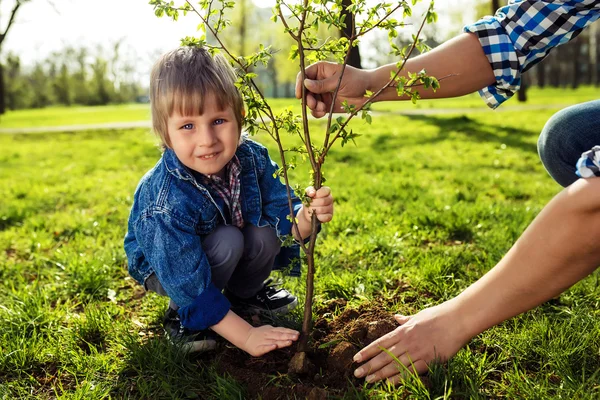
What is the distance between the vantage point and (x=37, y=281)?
120 inches

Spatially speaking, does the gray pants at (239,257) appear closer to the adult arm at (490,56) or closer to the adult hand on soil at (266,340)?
the adult hand on soil at (266,340)

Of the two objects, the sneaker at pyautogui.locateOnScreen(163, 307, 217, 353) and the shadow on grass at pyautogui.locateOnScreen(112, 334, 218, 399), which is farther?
the sneaker at pyautogui.locateOnScreen(163, 307, 217, 353)

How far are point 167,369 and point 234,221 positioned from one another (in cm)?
74

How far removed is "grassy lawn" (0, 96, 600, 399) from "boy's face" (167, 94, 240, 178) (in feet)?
2.66

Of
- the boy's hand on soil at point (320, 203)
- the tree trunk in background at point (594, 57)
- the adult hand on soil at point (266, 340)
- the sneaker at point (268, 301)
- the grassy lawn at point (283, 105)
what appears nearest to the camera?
the boy's hand on soil at point (320, 203)

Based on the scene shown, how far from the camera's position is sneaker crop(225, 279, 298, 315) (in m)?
2.58

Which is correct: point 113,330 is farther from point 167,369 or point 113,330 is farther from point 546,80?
point 546,80

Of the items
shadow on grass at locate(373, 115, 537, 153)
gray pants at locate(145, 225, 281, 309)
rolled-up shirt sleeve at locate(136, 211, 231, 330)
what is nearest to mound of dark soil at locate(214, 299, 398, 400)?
rolled-up shirt sleeve at locate(136, 211, 231, 330)

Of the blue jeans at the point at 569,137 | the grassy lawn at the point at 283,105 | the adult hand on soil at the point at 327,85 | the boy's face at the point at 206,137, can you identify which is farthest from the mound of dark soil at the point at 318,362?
the grassy lawn at the point at 283,105

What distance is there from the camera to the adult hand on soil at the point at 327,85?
2.02 metres

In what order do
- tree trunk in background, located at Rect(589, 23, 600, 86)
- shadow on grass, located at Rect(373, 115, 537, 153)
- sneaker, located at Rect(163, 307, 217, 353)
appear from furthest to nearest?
tree trunk in background, located at Rect(589, 23, 600, 86), shadow on grass, located at Rect(373, 115, 537, 153), sneaker, located at Rect(163, 307, 217, 353)

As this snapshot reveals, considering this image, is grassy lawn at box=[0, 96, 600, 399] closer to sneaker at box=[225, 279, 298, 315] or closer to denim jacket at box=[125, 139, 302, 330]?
sneaker at box=[225, 279, 298, 315]

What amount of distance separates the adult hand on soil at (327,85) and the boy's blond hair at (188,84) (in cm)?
34

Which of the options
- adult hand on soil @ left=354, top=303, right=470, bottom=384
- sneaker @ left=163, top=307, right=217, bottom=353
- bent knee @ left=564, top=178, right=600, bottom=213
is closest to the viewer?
bent knee @ left=564, top=178, right=600, bottom=213
